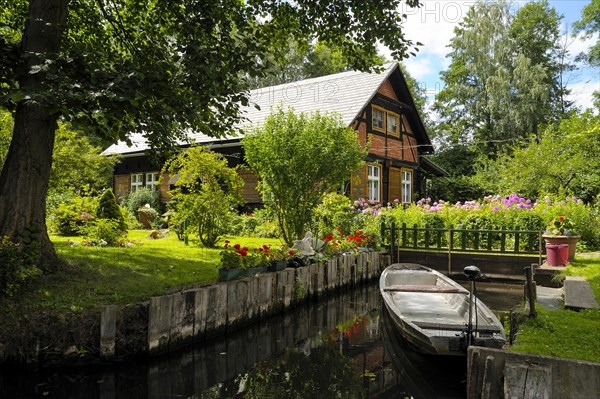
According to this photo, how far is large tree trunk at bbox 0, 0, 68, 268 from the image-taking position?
7.04 m

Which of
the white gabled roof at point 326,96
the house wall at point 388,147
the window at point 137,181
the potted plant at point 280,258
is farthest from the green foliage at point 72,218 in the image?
the window at point 137,181

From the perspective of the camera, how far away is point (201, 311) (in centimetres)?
704

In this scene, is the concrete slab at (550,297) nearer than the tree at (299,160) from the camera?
Yes

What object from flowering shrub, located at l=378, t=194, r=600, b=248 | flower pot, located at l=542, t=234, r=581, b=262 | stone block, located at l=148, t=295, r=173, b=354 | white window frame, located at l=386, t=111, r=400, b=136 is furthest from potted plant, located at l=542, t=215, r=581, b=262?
white window frame, located at l=386, t=111, r=400, b=136

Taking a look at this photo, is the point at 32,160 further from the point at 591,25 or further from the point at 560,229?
the point at 591,25

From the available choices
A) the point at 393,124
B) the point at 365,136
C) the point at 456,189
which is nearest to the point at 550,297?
the point at 365,136

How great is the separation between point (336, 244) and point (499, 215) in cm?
565

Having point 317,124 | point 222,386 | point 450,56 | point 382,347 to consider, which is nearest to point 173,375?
point 222,386

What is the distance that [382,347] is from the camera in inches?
303

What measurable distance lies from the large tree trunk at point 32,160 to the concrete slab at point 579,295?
8.07m

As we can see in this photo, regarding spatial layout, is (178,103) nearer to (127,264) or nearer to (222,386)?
(127,264)

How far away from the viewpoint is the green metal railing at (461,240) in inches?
512

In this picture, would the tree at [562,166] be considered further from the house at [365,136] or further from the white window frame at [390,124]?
the white window frame at [390,124]

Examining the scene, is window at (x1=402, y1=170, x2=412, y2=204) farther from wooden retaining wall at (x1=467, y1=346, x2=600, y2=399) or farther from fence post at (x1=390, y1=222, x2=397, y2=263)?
wooden retaining wall at (x1=467, y1=346, x2=600, y2=399)
